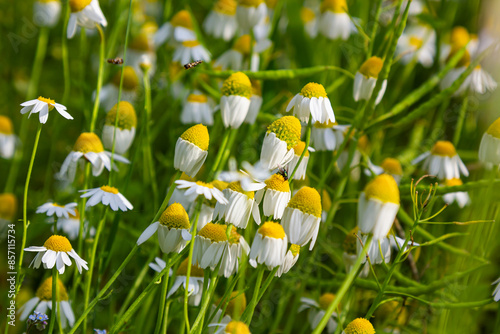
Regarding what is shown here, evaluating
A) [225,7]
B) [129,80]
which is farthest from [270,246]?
[225,7]

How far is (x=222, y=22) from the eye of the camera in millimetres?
1799

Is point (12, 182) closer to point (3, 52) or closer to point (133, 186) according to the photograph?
point (133, 186)

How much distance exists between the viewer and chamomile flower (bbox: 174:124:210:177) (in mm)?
863

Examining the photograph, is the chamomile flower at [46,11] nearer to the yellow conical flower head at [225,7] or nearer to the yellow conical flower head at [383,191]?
the yellow conical flower head at [225,7]

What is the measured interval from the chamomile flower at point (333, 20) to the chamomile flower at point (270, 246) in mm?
1040

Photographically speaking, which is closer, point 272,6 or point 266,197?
point 266,197

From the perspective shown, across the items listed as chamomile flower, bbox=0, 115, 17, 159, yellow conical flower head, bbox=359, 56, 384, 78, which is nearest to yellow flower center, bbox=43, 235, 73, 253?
yellow conical flower head, bbox=359, 56, 384, 78

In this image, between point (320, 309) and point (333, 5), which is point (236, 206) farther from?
point (333, 5)

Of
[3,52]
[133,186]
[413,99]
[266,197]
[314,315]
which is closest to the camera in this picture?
[266,197]

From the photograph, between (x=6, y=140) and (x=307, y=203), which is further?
(x=6, y=140)

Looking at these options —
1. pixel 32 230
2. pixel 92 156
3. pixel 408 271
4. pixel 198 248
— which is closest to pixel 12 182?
pixel 32 230

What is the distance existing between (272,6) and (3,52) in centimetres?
107

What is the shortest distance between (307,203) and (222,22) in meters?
1.12

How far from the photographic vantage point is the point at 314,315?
117 centimetres
